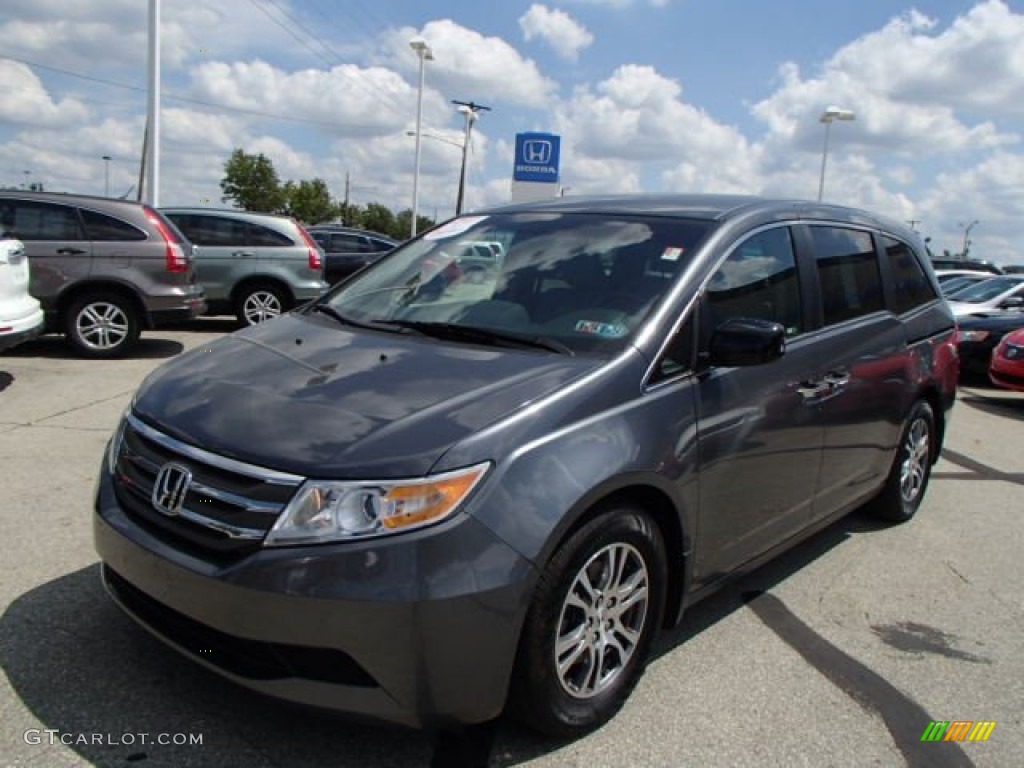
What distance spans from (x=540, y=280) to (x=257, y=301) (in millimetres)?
9388

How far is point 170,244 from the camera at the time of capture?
952 cm

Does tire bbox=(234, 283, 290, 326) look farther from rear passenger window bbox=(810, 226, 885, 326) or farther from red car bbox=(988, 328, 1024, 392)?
red car bbox=(988, 328, 1024, 392)

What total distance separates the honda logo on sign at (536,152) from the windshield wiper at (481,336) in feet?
55.8

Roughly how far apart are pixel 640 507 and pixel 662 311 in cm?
73

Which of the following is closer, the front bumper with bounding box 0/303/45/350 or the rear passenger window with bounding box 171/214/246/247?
the front bumper with bounding box 0/303/45/350

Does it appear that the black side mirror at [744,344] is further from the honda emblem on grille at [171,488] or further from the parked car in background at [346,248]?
the parked car in background at [346,248]

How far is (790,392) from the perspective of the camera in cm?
358

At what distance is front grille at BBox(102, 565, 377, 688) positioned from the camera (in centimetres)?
229

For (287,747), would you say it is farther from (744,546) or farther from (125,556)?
(744,546)

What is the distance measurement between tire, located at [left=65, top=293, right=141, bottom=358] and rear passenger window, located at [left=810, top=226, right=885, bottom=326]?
7744 mm

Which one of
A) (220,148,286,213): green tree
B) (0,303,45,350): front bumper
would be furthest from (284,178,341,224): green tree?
(0,303,45,350): front bumper

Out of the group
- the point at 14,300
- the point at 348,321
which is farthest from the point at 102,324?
the point at 348,321

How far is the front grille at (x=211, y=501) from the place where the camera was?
2.33 metres

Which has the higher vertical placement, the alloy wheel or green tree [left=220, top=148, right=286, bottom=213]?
green tree [left=220, top=148, right=286, bottom=213]
